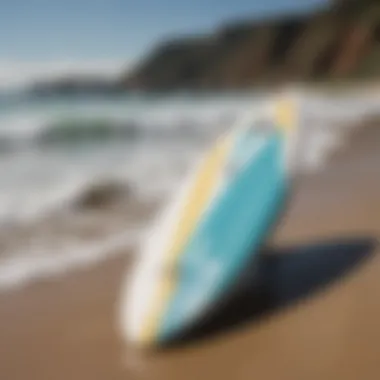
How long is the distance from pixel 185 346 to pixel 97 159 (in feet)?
3.58

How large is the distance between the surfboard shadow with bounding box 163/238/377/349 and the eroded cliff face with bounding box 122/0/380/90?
69 cm

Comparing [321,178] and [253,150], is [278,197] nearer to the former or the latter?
[253,150]

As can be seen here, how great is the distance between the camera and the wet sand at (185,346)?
1.64 m

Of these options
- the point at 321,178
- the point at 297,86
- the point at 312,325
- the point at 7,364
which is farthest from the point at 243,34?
the point at 7,364

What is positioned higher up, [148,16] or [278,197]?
[148,16]

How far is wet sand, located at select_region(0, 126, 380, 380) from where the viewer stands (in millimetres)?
1644

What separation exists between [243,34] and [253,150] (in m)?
0.79

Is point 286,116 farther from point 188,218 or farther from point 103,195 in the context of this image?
point 103,195

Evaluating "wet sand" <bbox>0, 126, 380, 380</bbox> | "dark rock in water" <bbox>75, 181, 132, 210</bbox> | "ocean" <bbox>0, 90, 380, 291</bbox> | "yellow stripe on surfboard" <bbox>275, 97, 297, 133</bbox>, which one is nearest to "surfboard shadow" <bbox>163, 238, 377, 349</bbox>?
"wet sand" <bbox>0, 126, 380, 380</bbox>

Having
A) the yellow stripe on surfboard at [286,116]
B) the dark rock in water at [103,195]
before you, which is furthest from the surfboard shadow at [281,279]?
the dark rock in water at [103,195]

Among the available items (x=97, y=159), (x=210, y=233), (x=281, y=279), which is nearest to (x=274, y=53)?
(x=97, y=159)

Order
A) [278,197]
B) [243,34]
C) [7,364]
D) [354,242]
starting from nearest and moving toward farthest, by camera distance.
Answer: [7,364], [278,197], [354,242], [243,34]

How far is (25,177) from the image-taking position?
2525 millimetres

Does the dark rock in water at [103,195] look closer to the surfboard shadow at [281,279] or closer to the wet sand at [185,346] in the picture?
the wet sand at [185,346]
